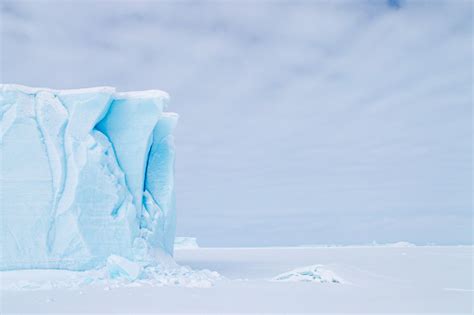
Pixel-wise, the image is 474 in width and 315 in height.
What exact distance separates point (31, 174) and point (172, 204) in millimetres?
3671

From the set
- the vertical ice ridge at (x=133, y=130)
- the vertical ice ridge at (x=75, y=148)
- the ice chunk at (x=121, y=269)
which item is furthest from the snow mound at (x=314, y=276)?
the vertical ice ridge at (x=75, y=148)

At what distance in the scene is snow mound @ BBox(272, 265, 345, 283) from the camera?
9.31 m

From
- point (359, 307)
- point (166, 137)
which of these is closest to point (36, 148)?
point (166, 137)

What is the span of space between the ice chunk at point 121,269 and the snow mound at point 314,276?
295 cm

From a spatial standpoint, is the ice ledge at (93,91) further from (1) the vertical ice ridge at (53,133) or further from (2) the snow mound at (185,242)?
(2) the snow mound at (185,242)

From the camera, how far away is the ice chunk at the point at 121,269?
9062 millimetres

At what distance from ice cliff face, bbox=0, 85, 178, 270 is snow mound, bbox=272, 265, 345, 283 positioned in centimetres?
326

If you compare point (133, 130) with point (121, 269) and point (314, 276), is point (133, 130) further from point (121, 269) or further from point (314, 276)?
point (314, 276)

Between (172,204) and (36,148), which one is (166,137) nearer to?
(172,204)

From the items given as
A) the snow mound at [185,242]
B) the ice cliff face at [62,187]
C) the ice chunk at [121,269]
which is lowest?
the snow mound at [185,242]

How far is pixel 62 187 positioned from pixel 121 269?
7.63ft

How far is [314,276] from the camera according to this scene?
9719 mm

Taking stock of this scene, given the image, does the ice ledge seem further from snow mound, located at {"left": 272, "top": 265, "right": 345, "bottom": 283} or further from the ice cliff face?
snow mound, located at {"left": 272, "top": 265, "right": 345, "bottom": 283}

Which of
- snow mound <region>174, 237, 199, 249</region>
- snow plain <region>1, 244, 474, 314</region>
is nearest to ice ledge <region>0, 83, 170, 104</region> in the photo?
snow plain <region>1, 244, 474, 314</region>
